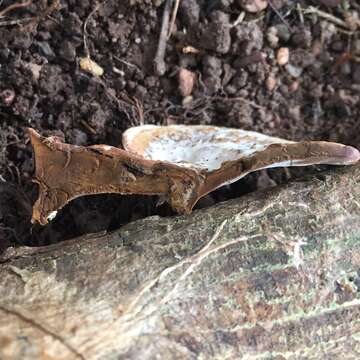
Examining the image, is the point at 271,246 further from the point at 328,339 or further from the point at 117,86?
the point at 117,86

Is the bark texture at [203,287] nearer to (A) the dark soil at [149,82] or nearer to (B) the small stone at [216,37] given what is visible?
(A) the dark soil at [149,82]

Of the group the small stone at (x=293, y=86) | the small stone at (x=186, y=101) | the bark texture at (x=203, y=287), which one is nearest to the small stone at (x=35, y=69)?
the small stone at (x=186, y=101)

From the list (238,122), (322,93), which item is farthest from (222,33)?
(322,93)

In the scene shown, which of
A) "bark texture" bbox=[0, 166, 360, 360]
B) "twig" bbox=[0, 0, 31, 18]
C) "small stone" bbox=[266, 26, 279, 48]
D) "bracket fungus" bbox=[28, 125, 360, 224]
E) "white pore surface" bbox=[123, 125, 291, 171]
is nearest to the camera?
"bark texture" bbox=[0, 166, 360, 360]

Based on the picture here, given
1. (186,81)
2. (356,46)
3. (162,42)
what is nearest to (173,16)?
(162,42)

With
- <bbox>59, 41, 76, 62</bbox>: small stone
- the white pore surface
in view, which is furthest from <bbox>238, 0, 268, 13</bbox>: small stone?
<bbox>59, 41, 76, 62</bbox>: small stone

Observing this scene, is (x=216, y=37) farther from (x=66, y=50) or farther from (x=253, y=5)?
(x=66, y=50)

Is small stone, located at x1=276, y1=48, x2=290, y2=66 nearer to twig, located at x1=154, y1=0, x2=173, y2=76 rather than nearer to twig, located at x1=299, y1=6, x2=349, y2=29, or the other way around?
twig, located at x1=299, y1=6, x2=349, y2=29
